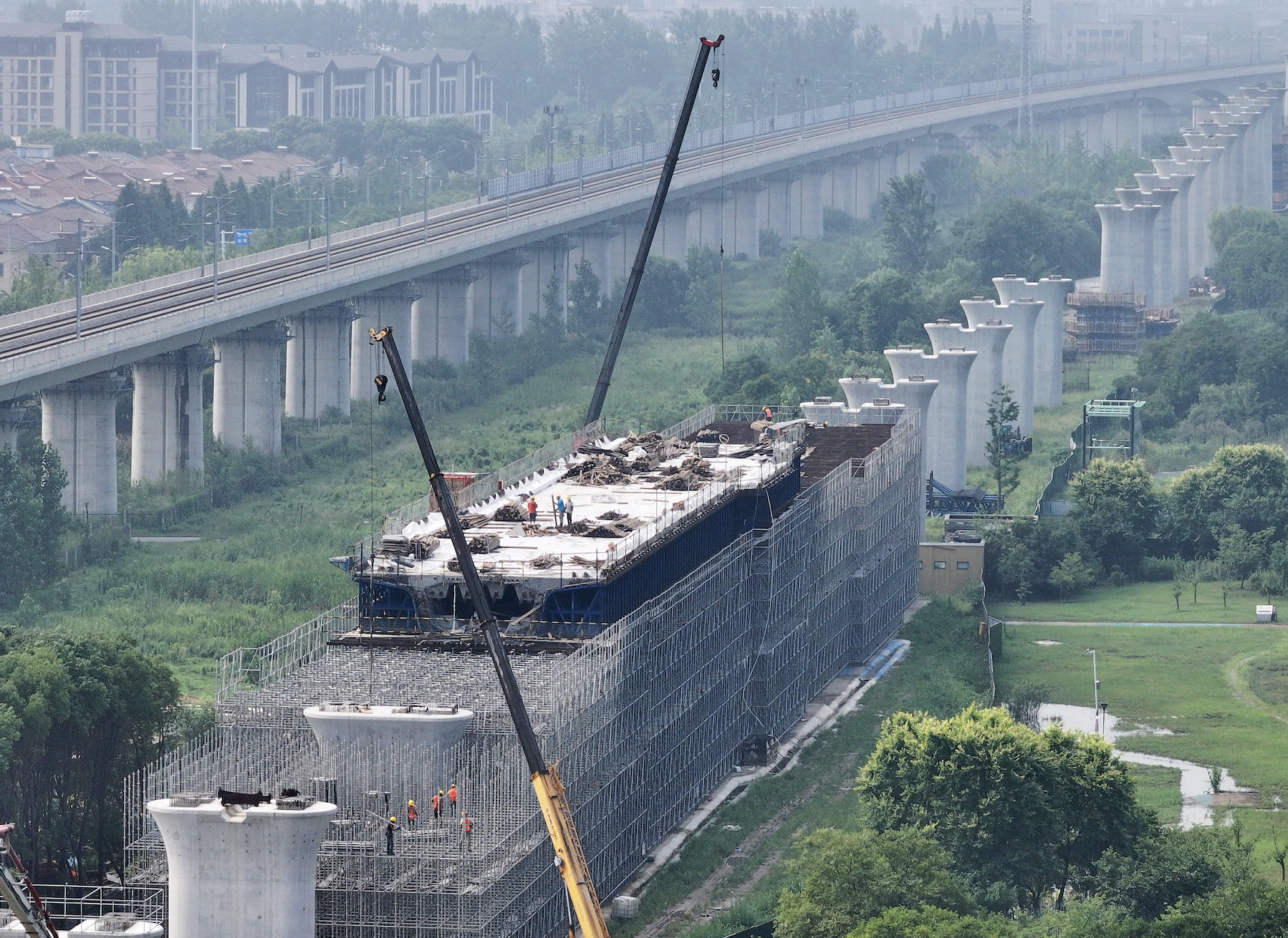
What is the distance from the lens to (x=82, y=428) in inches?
5438

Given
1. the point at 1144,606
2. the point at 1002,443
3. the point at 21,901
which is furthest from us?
the point at 1002,443

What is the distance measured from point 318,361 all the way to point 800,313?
41285 millimetres

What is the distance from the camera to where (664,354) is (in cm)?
19950

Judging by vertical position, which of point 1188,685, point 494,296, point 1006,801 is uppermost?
point 494,296

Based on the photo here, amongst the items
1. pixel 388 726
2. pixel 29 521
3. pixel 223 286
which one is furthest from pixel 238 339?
pixel 388 726

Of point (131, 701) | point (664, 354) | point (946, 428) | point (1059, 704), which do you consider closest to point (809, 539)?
point (1059, 704)

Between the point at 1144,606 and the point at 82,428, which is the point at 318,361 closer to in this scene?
the point at 82,428

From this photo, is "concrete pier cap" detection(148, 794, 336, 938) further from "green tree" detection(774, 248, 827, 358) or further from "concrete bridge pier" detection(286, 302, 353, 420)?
"green tree" detection(774, 248, 827, 358)

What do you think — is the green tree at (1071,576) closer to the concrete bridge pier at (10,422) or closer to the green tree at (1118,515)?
the green tree at (1118,515)

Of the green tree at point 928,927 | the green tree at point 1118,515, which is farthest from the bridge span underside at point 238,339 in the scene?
the green tree at point 928,927

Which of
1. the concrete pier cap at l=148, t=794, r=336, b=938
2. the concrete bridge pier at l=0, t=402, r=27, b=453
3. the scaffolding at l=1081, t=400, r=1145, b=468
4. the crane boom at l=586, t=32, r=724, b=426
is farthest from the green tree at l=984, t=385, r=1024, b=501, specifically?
the concrete pier cap at l=148, t=794, r=336, b=938

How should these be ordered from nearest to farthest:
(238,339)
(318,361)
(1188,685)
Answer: (1188,685) < (238,339) < (318,361)

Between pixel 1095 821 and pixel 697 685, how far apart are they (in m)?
12.9

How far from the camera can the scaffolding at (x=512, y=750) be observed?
70438 mm
